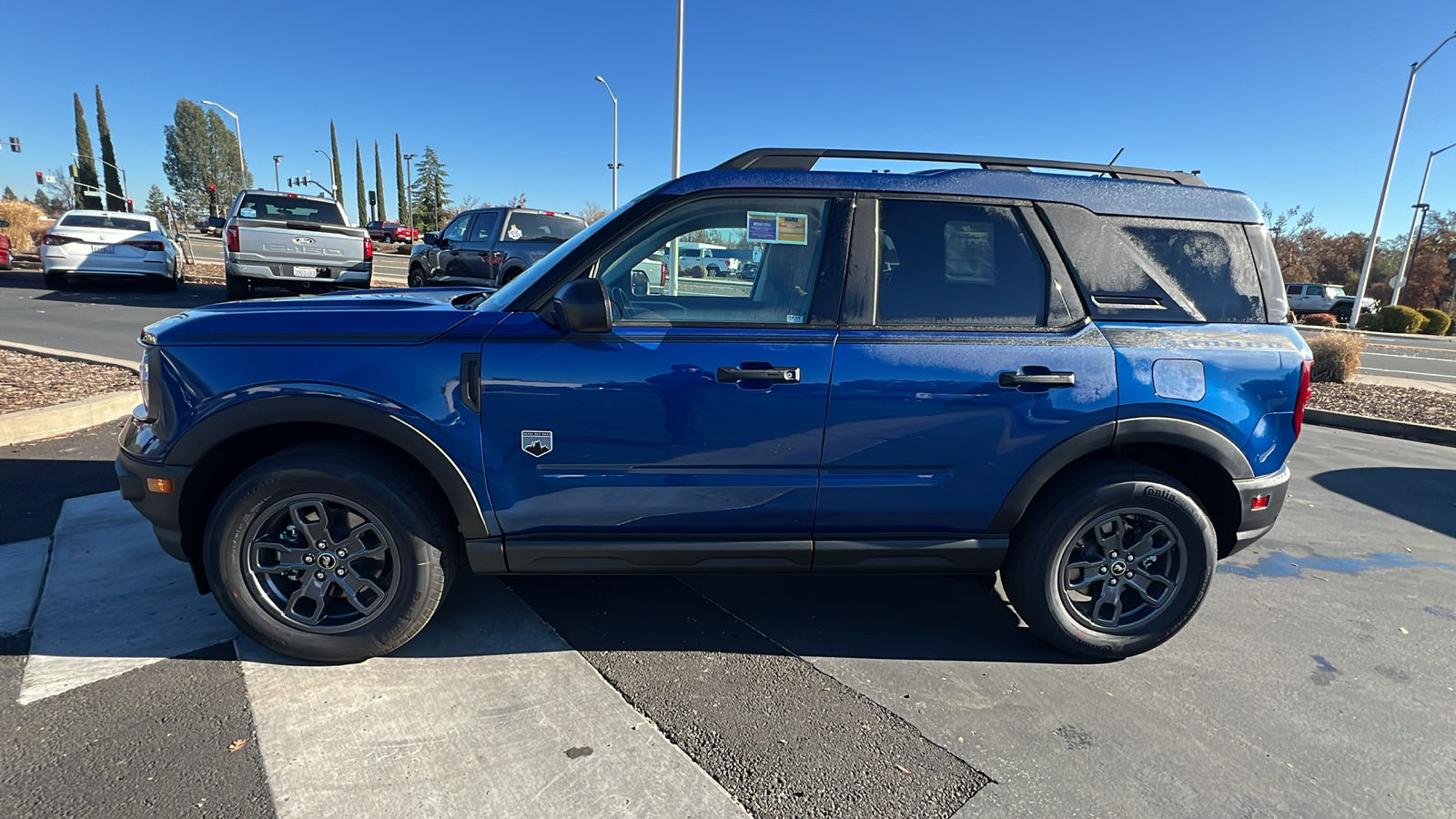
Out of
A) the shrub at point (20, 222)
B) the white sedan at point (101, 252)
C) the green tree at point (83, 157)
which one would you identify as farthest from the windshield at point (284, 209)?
the green tree at point (83, 157)

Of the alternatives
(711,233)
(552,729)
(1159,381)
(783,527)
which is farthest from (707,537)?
(1159,381)

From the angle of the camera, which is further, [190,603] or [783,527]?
[190,603]

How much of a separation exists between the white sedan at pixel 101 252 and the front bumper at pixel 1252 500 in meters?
16.8

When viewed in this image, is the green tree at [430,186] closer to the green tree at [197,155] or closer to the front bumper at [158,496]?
the green tree at [197,155]

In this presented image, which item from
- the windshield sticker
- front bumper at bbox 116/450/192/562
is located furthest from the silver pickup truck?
the windshield sticker

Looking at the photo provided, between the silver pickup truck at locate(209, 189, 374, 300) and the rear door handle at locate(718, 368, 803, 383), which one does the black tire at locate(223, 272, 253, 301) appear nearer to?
the silver pickup truck at locate(209, 189, 374, 300)

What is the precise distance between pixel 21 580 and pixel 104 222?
14.7m

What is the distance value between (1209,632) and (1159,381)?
52.7 inches

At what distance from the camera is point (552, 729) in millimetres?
2406

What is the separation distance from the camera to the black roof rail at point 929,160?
2.88m

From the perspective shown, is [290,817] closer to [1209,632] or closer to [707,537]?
[707,537]

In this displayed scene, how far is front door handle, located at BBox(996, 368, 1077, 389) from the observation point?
2.69 m

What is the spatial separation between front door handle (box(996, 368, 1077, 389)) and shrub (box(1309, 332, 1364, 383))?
35.4ft

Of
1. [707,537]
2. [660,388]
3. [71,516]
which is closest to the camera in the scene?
[660,388]
